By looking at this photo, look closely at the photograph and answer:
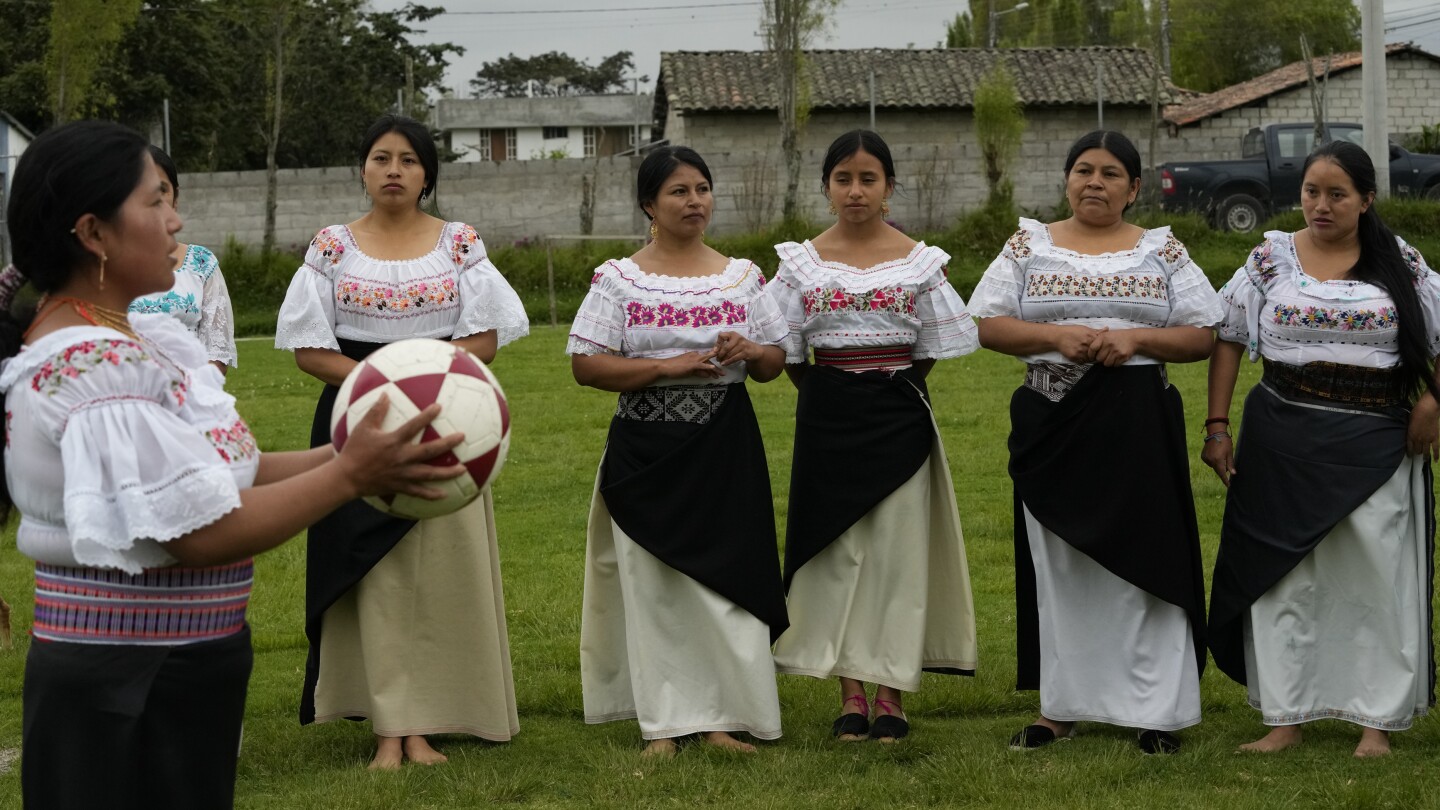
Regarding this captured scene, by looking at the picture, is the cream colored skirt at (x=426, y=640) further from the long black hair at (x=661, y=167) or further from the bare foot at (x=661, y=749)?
the long black hair at (x=661, y=167)

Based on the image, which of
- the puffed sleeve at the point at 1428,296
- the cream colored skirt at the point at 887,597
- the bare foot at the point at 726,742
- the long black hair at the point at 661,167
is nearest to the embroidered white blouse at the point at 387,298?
the long black hair at the point at 661,167

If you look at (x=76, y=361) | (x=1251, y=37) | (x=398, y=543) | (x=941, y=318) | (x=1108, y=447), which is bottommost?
(x=398, y=543)

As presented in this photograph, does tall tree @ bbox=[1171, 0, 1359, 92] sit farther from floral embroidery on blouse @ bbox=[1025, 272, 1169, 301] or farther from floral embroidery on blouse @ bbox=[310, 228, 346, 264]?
floral embroidery on blouse @ bbox=[310, 228, 346, 264]

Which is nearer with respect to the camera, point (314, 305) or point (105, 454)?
point (105, 454)

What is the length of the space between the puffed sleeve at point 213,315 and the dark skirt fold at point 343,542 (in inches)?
24.0

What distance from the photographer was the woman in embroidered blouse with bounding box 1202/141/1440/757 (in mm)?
5250

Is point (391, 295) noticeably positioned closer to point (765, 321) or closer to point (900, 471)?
point (765, 321)

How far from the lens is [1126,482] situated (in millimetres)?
5395

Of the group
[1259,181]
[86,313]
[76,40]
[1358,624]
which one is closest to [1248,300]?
[1358,624]

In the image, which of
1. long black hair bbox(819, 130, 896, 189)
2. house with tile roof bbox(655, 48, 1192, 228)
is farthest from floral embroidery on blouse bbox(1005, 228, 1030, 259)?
house with tile roof bbox(655, 48, 1192, 228)

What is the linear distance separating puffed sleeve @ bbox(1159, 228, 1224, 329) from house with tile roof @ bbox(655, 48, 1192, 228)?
24.2 metres

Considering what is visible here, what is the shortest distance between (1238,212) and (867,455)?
20.3 meters

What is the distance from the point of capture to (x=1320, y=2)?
162ft

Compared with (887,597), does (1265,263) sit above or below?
above
